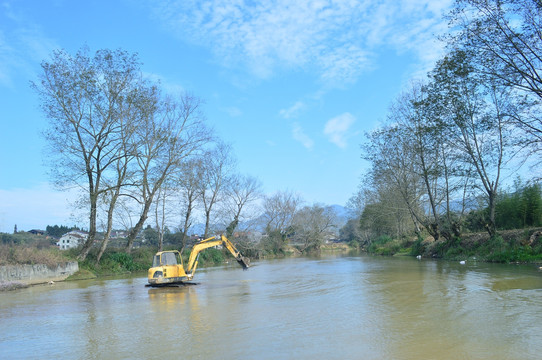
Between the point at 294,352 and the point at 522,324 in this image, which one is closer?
the point at 294,352

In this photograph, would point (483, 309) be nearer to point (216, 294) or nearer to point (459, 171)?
point (216, 294)

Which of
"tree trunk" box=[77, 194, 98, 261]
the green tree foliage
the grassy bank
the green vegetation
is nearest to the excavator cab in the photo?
the green vegetation

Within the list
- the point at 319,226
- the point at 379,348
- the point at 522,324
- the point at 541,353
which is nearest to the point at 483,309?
the point at 522,324

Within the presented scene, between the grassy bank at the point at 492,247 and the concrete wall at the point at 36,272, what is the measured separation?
24972 mm

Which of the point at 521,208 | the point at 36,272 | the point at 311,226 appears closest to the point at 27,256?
the point at 36,272

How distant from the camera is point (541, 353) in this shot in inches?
251

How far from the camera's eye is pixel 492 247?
2431 centimetres

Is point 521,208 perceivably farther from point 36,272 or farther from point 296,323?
point 36,272

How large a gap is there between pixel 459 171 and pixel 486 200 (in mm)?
2960

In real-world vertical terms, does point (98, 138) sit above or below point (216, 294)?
above

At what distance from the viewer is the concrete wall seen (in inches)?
776

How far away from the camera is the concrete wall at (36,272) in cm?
1970

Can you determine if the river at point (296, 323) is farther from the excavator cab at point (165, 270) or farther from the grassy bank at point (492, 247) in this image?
the grassy bank at point (492, 247)

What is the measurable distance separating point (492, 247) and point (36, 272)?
26214 mm
